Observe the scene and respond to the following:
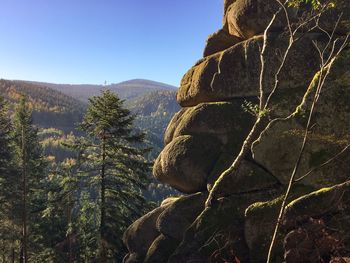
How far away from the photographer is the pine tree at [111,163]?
2341 cm

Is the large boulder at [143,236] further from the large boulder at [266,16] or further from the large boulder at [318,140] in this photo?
the large boulder at [266,16]

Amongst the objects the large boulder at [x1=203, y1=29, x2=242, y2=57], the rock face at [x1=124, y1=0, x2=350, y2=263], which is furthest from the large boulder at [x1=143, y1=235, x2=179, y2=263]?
the large boulder at [x1=203, y1=29, x2=242, y2=57]

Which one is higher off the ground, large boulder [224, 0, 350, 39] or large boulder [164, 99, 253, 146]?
large boulder [224, 0, 350, 39]

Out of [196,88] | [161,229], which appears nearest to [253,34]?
[196,88]

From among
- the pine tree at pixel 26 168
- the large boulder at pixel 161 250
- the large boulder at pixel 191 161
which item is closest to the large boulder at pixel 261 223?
the large boulder at pixel 191 161

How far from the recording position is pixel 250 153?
17062mm

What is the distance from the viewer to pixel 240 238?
15.5m

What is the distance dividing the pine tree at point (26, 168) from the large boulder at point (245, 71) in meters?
15.9

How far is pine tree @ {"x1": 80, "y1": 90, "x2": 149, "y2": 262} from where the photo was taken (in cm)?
2341

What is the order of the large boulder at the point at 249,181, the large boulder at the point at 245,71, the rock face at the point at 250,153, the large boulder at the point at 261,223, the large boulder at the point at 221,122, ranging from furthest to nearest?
the large boulder at the point at 221,122 → the large boulder at the point at 245,71 → the large boulder at the point at 249,181 → the rock face at the point at 250,153 → the large boulder at the point at 261,223

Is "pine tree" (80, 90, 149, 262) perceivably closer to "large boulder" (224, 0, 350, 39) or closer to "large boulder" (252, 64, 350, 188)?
"large boulder" (224, 0, 350, 39)

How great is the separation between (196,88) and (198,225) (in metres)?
7.70

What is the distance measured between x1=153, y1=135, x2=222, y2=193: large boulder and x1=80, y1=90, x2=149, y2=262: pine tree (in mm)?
5342

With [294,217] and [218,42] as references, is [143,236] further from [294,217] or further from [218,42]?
[218,42]
